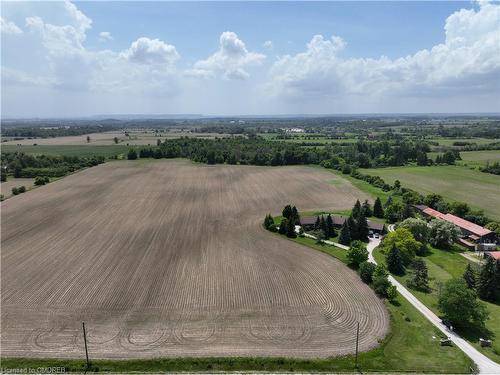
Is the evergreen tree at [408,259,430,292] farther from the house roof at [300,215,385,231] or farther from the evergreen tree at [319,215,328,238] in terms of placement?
the house roof at [300,215,385,231]

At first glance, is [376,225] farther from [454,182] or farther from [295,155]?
[295,155]

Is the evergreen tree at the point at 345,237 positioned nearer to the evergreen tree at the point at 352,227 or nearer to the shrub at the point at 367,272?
the evergreen tree at the point at 352,227

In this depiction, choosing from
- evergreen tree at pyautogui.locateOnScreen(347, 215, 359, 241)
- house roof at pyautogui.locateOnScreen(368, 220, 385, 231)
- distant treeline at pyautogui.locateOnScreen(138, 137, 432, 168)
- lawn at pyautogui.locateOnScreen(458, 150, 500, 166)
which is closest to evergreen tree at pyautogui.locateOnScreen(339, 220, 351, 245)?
evergreen tree at pyautogui.locateOnScreen(347, 215, 359, 241)

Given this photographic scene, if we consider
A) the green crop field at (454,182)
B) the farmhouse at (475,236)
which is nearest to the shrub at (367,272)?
the farmhouse at (475,236)

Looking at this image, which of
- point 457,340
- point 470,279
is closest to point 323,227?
point 470,279

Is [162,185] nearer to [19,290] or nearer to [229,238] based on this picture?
[229,238]

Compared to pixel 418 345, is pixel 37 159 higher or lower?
higher

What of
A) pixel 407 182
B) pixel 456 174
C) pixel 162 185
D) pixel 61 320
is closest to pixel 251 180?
pixel 162 185
